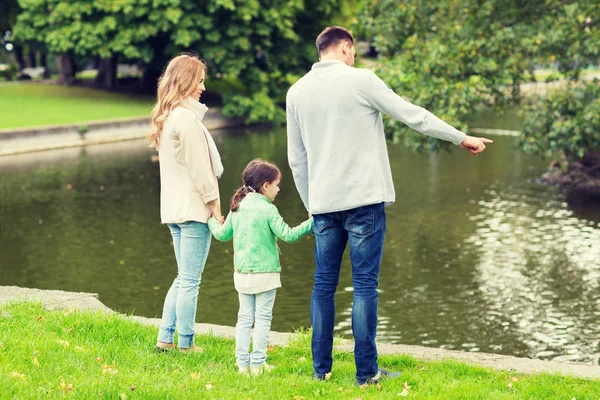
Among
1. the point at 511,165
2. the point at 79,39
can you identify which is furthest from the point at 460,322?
the point at 79,39

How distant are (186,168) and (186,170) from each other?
12 millimetres

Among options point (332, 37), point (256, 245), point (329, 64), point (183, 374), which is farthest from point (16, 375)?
point (332, 37)

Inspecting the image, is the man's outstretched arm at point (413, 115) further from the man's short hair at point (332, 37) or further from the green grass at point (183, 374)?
the green grass at point (183, 374)

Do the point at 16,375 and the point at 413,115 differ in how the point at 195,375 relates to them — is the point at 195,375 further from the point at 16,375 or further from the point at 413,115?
the point at 413,115

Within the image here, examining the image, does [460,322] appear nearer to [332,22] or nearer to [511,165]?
[511,165]

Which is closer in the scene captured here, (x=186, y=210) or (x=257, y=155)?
(x=186, y=210)

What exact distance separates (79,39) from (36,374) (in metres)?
33.0

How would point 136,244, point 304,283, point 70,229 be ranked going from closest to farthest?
point 304,283 < point 136,244 < point 70,229

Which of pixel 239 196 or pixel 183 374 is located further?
pixel 239 196

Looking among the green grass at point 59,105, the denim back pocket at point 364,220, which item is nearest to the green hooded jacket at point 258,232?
the denim back pocket at point 364,220

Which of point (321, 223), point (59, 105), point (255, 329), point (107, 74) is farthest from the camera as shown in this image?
point (107, 74)

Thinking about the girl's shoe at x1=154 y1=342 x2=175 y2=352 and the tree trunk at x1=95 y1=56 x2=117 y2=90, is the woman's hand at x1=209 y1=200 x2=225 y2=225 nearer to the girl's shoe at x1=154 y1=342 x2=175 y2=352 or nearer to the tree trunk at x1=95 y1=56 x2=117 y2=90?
the girl's shoe at x1=154 y1=342 x2=175 y2=352

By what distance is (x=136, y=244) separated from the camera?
1409 cm

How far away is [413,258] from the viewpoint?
13.3 meters
